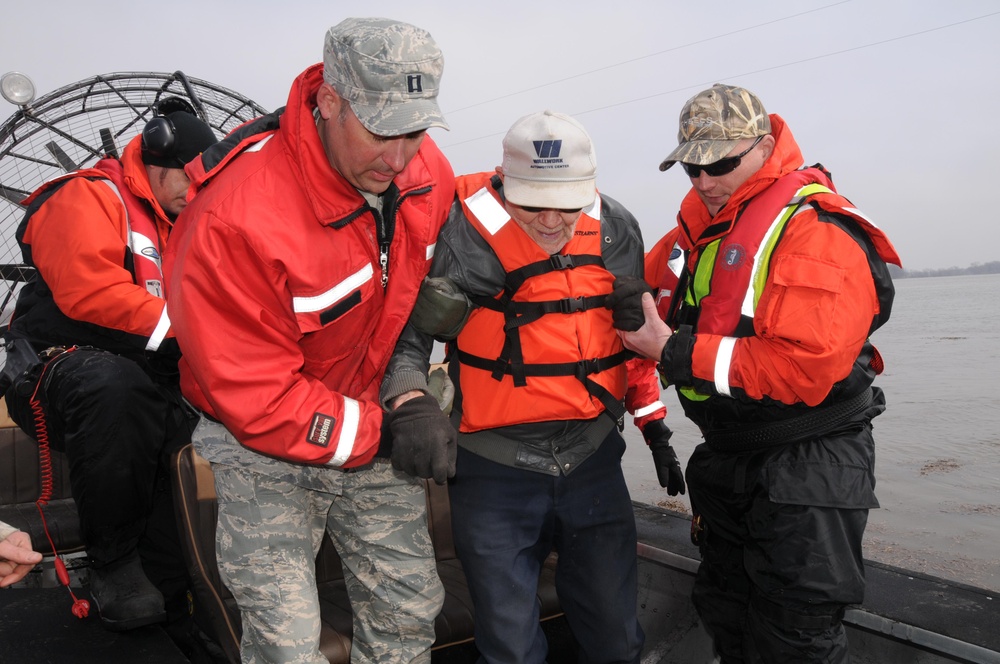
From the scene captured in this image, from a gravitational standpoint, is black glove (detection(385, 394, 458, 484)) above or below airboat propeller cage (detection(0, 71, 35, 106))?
below

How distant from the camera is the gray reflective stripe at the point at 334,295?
1885 mm

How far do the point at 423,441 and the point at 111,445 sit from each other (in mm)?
1434

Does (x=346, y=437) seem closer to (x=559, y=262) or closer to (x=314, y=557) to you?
(x=314, y=557)

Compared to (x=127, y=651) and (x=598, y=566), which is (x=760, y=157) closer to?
(x=598, y=566)

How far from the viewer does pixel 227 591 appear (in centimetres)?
255

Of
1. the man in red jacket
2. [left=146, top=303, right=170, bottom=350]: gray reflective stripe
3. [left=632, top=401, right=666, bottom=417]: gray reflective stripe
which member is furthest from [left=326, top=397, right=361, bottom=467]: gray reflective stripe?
[left=146, top=303, right=170, bottom=350]: gray reflective stripe

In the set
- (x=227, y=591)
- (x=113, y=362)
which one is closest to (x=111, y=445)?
(x=113, y=362)

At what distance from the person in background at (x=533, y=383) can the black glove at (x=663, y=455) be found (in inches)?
12.8

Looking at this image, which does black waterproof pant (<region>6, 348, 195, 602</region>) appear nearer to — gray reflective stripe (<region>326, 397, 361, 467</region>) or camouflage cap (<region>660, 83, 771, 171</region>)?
gray reflective stripe (<region>326, 397, 361, 467</region>)

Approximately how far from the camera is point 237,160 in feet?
6.46

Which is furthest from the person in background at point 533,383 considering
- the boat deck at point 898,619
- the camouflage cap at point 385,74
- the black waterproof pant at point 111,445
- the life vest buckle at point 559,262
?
the black waterproof pant at point 111,445

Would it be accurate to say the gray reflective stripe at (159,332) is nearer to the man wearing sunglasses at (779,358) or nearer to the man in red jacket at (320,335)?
the man in red jacket at (320,335)

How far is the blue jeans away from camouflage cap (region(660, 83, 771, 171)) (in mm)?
844

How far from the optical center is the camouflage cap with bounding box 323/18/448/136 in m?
1.75
